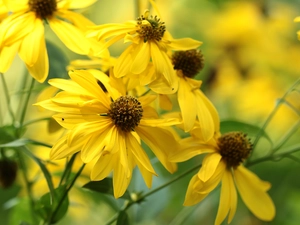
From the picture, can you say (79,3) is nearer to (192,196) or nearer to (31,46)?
(31,46)

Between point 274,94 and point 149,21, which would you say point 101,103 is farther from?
point 274,94

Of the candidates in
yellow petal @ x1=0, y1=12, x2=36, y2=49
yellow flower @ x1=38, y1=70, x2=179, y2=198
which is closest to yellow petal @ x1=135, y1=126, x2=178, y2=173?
yellow flower @ x1=38, y1=70, x2=179, y2=198

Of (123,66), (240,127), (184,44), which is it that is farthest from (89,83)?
(240,127)

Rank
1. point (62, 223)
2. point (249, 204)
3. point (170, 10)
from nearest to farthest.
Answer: point (249, 204) < point (62, 223) < point (170, 10)

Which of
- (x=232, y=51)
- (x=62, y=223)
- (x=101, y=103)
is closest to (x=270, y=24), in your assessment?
(x=232, y=51)

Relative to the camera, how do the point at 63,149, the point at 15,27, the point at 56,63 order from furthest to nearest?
the point at 56,63 < the point at 15,27 < the point at 63,149

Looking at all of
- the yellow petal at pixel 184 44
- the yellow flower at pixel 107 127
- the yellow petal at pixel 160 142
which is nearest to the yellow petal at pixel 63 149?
the yellow flower at pixel 107 127

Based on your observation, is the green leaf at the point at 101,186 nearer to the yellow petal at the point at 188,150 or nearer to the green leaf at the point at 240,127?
the yellow petal at the point at 188,150
